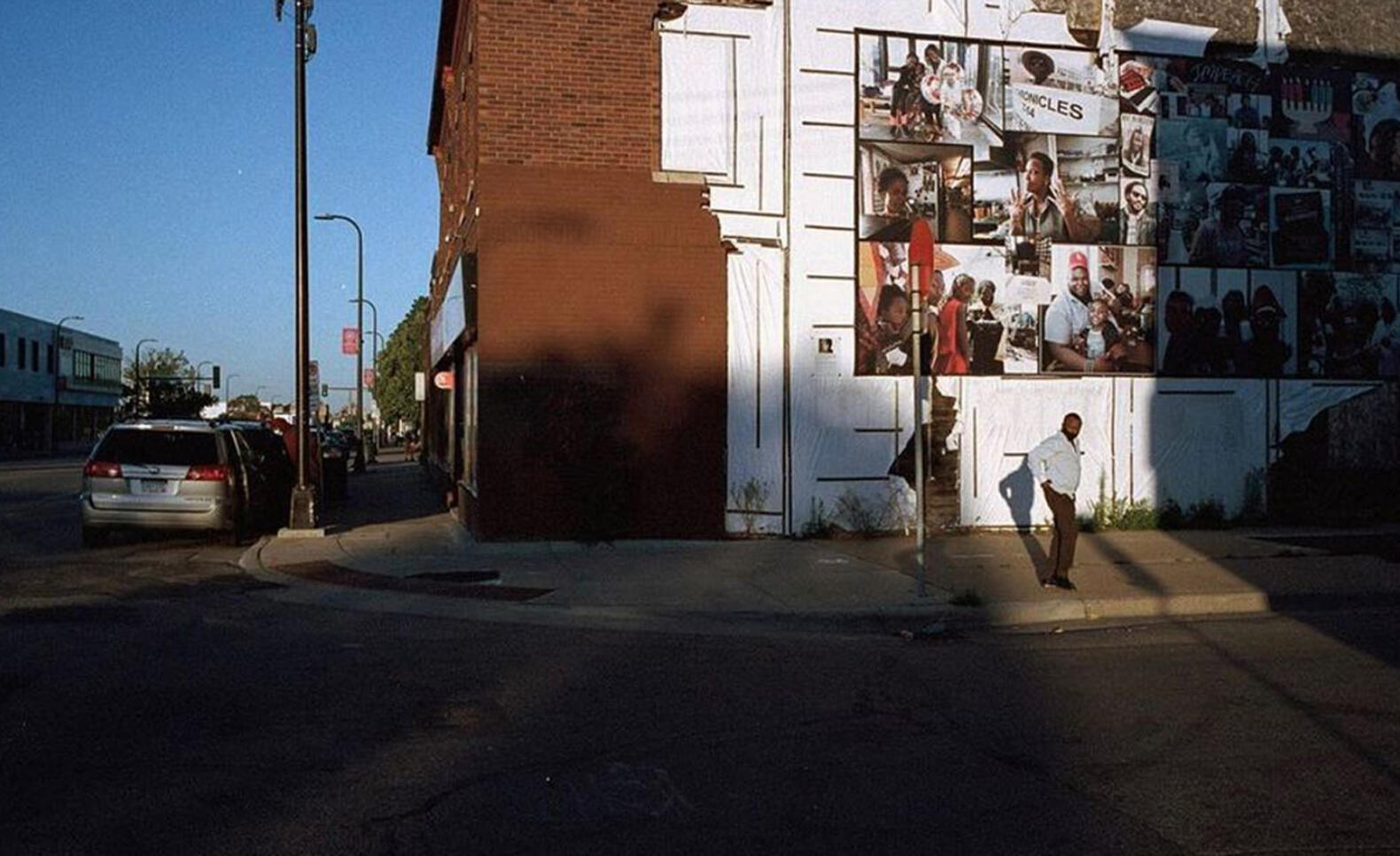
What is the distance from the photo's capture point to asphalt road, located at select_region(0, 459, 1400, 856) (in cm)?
531

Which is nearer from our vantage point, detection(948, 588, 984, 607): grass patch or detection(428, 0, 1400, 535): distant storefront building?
detection(948, 588, 984, 607): grass patch

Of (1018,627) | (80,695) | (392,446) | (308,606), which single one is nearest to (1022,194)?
(1018,627)

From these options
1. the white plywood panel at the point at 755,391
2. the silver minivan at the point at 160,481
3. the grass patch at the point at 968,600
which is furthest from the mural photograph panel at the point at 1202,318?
the silver minivan at the point at 160,481

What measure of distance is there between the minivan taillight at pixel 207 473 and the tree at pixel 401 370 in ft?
179

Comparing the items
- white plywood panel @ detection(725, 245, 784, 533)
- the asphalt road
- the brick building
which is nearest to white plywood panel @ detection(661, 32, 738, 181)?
the brick building

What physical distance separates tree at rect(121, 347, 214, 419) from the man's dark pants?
118 ft

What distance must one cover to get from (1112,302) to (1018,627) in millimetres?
7694

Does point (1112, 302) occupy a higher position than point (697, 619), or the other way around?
point (1112, 302)

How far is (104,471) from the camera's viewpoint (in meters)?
15.7

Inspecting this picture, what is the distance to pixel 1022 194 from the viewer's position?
16859 mm

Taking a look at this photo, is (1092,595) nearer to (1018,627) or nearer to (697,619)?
(1018,627)

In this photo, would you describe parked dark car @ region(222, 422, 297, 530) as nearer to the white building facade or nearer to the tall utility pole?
the tall utility pole

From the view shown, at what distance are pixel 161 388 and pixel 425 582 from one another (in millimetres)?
79901

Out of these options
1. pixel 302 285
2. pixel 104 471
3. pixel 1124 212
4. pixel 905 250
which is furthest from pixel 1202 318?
pixel 104 471
